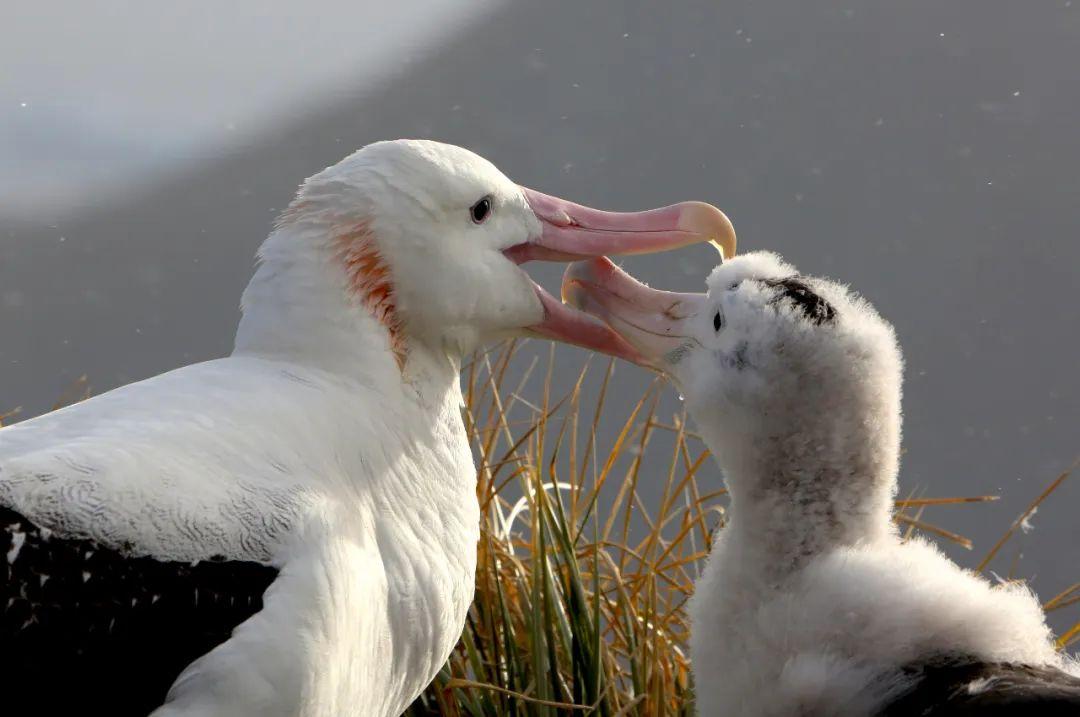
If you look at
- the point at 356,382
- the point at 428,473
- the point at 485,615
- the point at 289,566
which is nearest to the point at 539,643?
the point at 485,615

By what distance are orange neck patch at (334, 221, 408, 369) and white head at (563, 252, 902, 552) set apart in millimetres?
491

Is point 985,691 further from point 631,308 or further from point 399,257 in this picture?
point 399,257

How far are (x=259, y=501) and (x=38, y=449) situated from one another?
282 mm

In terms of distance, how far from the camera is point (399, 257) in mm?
1994

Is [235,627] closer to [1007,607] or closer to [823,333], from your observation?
[823,333]

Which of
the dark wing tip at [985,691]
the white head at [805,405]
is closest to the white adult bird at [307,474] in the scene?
the white head at [805,405]

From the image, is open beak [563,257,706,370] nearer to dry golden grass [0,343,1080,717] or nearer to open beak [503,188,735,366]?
open beak [503,188,735,366]

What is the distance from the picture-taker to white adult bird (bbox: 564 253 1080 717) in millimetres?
1588

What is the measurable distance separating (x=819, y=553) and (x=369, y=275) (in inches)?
30.6

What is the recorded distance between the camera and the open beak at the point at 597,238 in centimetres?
219

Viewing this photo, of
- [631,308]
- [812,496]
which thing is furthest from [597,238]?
[812,496]

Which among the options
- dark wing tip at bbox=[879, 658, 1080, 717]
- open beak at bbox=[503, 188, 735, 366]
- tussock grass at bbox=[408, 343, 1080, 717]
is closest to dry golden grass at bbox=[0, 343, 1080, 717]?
tussock grass at bbox=[408, 343, 1080, 717]

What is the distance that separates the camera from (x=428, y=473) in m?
2.02

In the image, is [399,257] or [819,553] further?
[399,257]
